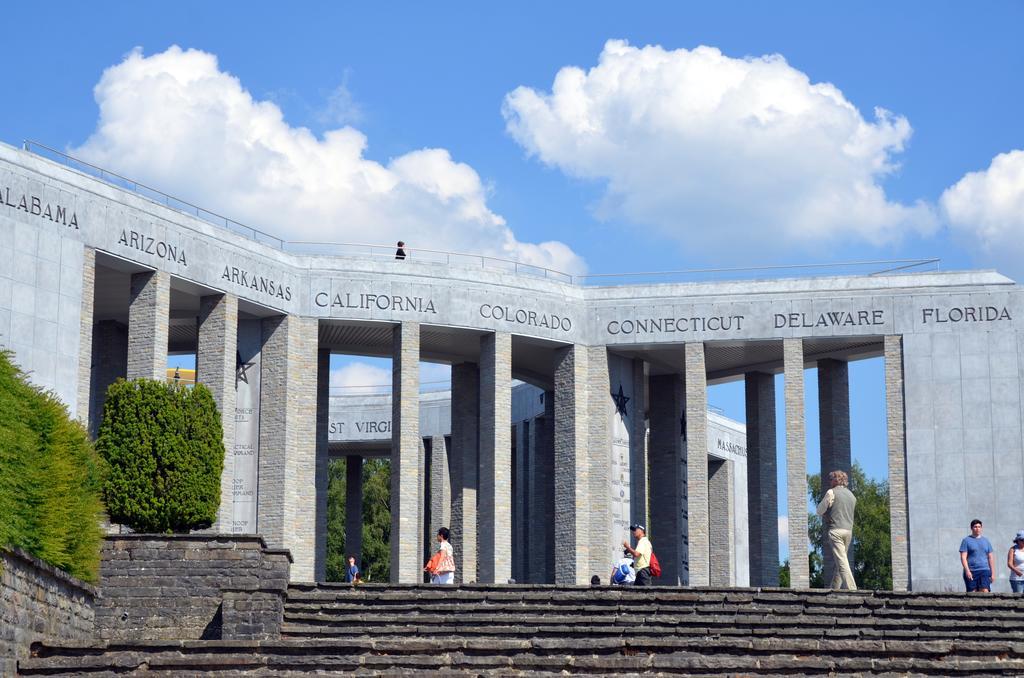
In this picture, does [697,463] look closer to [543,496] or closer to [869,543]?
[543,496]

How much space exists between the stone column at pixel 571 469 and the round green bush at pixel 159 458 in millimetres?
12861

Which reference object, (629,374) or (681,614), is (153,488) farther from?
(629,374)

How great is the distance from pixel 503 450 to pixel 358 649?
19.6m

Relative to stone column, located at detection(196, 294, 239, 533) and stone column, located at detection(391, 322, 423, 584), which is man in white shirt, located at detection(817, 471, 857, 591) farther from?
stone column, located at detection(196, 294, 239, 533)

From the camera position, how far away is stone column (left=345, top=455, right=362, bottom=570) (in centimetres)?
4384

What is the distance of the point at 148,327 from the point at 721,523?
20.0 m

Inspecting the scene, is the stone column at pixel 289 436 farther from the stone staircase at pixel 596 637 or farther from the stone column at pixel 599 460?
the stone staircase at pixel 596 637

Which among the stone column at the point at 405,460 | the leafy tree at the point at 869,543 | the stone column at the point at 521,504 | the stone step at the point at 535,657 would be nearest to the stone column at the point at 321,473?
the stone column at the point at 405,460

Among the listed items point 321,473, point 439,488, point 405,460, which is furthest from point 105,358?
point 439,488

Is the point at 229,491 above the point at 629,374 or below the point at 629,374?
below

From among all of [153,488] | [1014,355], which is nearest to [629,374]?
[1014,355]

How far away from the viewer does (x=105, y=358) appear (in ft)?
116

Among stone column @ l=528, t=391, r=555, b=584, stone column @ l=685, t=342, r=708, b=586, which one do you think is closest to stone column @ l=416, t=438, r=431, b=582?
stone column @ l=528, t=391, r=555, b=584

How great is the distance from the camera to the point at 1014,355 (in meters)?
33.6
